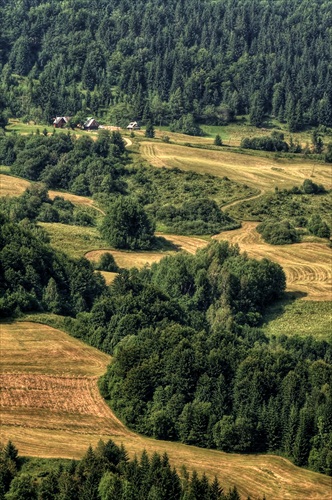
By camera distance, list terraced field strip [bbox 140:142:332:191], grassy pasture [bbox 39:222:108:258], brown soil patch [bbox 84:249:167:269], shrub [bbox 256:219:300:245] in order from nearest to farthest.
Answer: brown soil patch [bbox 84:249:167:269] → grassy pasture [bbox 39:222:108:258] → shrub [bbox 256:219:300:245] → terraced field strip [bbox 140:142:332:191]

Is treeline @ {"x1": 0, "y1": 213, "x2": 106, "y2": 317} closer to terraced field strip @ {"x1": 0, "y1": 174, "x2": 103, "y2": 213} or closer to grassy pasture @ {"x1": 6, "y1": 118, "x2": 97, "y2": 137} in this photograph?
terraced field strip @ {"x1": 0, "y1": 174, "x2": 103, "y2": 213}

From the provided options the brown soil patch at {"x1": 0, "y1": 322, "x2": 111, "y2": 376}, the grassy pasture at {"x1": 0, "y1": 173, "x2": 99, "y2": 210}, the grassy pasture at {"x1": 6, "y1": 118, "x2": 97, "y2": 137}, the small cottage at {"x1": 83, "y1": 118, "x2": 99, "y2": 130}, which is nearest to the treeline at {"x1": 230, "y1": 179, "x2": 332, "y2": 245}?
the grassy pasture at {"x1": 0, "y1": 173, "x2": 99, "y2": 210}

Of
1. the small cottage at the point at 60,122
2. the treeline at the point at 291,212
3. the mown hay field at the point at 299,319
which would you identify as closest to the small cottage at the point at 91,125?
the small cottage at the point at 60,122

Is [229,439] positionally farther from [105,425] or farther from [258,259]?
[258,259]

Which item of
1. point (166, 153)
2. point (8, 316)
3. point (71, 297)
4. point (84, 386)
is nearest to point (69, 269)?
point (71, 297)

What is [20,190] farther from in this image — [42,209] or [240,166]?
[240,166]

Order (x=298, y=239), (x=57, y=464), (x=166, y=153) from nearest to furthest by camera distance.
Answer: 1. (x=57, y=464)
2. (x=298, y=239)
3. (x=166, y=153)

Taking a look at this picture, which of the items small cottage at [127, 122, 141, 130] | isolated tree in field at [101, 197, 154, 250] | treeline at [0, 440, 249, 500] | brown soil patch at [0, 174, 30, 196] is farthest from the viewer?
small cottage at [127, 122, 141, 130]
